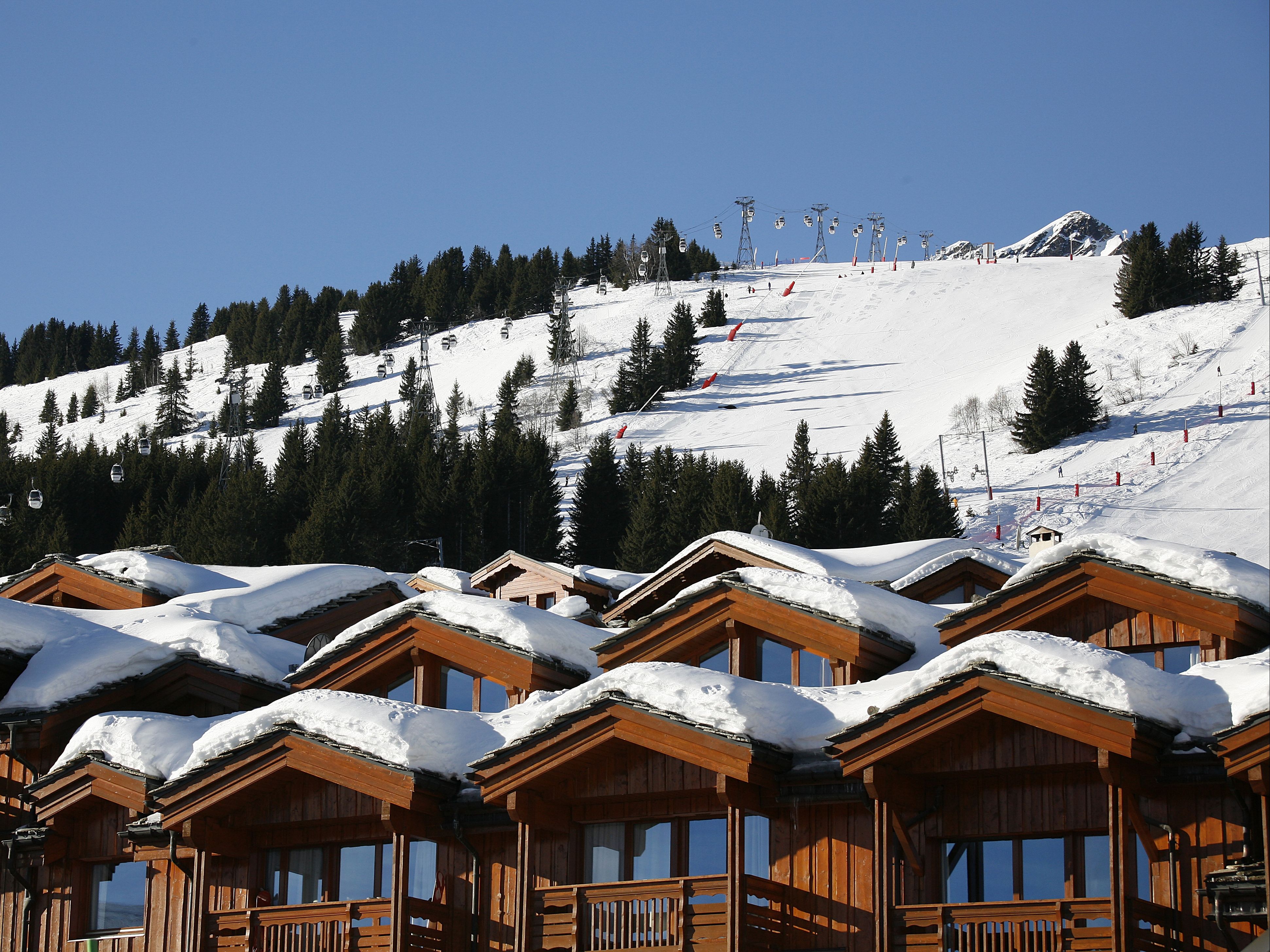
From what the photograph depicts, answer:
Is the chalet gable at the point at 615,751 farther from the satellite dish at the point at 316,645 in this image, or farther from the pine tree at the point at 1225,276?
the pine tree at the point at 1225,276

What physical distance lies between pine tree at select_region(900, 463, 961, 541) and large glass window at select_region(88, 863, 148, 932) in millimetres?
39452

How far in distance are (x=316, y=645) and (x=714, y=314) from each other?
86.6 metres

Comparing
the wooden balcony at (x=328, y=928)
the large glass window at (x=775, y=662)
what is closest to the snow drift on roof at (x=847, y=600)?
the large glass window at (x=775, y=662)

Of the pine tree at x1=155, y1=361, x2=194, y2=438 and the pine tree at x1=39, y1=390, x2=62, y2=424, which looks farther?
the pine tree at x1=39, y1=390, x2=62, y2=424

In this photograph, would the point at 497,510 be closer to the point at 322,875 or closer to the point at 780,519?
the point at 780,519

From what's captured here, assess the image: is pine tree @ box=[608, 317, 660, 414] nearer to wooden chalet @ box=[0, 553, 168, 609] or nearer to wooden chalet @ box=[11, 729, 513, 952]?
wooden chalet @ box=[0, 553, 168, 609]

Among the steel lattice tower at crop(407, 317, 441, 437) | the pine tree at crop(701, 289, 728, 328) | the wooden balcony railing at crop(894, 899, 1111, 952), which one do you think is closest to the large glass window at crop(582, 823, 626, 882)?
the wooden balcony railing at crop(894, 899, 1111, 952)

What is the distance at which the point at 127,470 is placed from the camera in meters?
79.2

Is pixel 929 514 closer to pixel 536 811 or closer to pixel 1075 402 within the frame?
pixel 1075 402

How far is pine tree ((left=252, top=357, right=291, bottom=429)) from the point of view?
360 feet

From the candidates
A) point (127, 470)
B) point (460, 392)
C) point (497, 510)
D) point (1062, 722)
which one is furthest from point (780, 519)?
point (460, 392)

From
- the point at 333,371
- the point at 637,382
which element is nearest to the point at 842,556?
the point at 637,382

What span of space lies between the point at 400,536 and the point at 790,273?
72.2 metres

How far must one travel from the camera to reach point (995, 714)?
15.6 m
